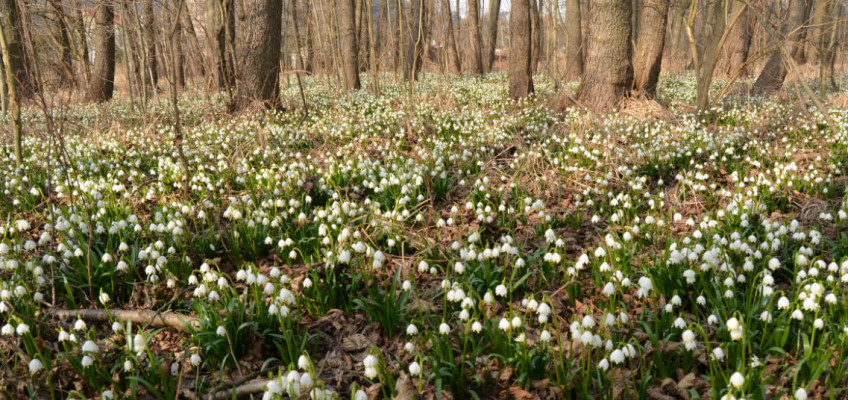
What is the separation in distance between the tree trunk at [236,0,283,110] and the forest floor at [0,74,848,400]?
10.1ft

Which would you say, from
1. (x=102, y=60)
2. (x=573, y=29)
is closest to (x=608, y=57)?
(x=573, y=29)

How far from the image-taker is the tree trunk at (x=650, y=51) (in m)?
9.03

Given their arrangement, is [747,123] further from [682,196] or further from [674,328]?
[674,328]

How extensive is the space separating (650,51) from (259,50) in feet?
22.4

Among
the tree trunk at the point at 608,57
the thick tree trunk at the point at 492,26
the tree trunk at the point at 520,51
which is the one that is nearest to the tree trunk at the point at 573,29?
the thick tree trunk at the point at 492,26

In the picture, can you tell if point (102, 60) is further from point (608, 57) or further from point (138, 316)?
point (138, 316)

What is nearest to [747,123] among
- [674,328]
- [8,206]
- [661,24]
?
[661,24]

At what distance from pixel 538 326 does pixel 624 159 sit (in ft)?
10.3

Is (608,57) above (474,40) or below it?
below

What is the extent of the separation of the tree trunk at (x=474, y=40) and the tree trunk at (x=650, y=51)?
8227 mm

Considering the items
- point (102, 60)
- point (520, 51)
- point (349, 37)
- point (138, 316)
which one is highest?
point (349, 37)

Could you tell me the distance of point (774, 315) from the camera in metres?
2.64

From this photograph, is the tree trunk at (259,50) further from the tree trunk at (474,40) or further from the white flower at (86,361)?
the tree trunk at (474,40)

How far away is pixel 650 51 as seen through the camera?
30.0 feet
